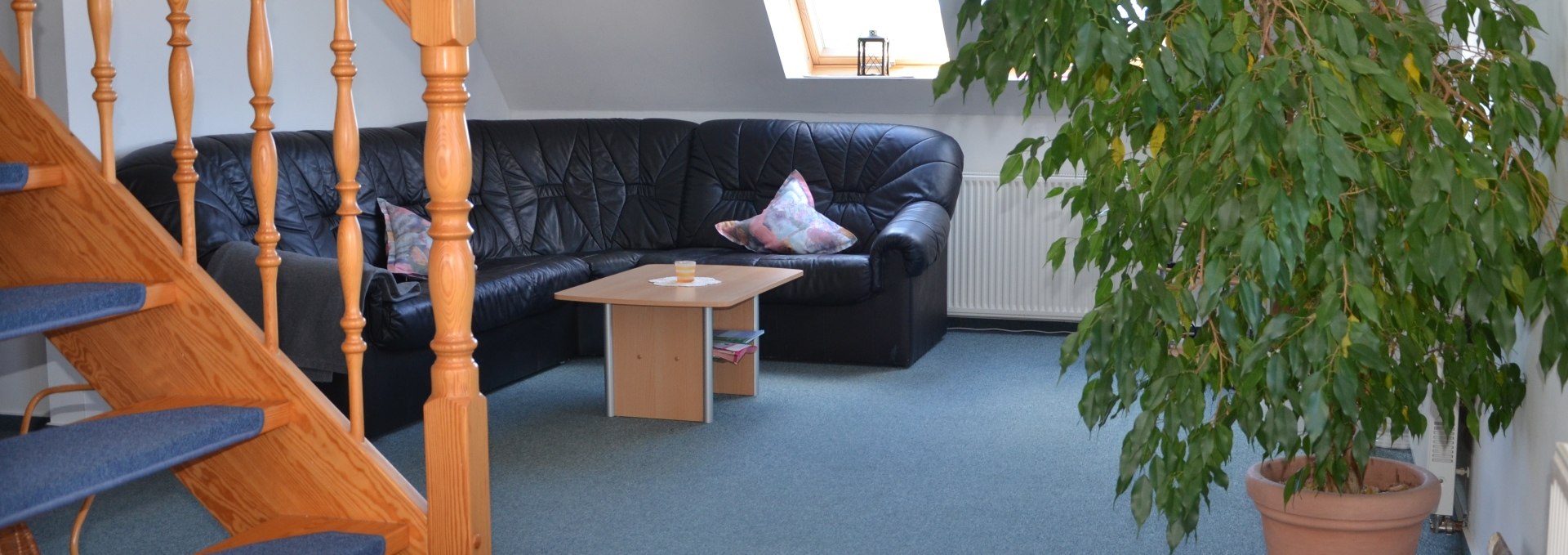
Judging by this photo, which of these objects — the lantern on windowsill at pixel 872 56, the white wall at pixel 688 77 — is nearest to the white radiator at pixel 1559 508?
the white wall at pixel 688 77

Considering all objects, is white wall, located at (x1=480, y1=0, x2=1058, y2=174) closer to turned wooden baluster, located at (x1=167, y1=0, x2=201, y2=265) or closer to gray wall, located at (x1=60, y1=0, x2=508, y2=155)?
gray wall, located at (x1=60, y1=0, x2=508, y2=155)

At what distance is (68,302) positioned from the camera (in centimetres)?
196

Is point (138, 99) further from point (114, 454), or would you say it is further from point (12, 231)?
point (114, 454)

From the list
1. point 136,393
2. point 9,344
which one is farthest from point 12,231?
point 9,344

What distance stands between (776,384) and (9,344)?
8.16 feet

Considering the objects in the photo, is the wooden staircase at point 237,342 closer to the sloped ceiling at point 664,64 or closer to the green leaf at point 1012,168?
the green leaf at point 1012,168

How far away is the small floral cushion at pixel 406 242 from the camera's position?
4.67 m

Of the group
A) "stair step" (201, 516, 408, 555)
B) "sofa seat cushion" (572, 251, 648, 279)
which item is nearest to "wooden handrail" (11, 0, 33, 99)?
"stair step" (201, 516, 408, 555)

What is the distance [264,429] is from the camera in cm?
207

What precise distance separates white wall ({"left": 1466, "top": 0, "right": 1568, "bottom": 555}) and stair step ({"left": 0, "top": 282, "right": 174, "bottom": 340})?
6.86ft

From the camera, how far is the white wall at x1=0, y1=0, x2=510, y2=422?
4.03 metres

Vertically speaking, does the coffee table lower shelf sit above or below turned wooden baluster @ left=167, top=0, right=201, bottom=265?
below

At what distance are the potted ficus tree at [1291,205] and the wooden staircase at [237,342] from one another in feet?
2.65

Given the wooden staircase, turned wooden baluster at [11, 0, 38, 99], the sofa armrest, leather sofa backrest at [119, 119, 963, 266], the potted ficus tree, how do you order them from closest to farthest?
1. the potted ficus tree
2. the wooden staircase
3. turned wooden baluster at [11, 0, 38, 99]
4. the sofa armrest
5. leather sofa backrest at [119, 119, 963, 266]
